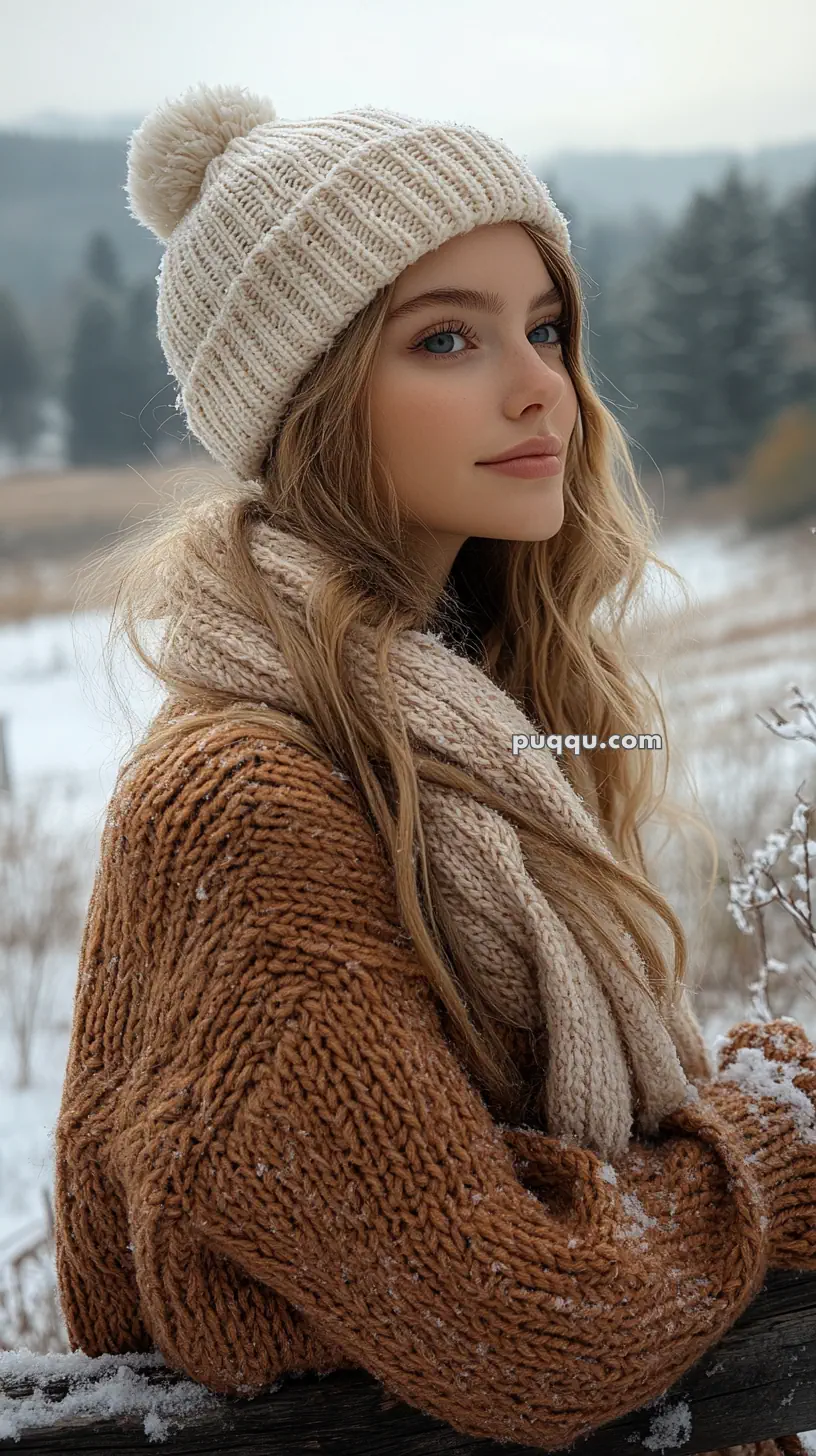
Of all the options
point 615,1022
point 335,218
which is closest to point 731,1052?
point 615,1022

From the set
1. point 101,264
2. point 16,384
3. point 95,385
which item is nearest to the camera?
point 95,385

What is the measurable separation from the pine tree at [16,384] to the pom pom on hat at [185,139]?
2800cm

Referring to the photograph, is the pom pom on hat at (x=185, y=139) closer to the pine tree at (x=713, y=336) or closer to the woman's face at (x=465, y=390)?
the woman's face at (x=465, y=390)

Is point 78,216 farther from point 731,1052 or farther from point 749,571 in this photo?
point 731,1052

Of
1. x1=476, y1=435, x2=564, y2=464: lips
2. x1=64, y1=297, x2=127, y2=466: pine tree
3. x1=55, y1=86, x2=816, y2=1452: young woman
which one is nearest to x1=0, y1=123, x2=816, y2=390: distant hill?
x1=64, y1=297, x2=127, y2=466: pine tree

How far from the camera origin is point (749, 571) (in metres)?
16.3

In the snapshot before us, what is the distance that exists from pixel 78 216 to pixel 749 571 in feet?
87.2

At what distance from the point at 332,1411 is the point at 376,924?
0.47 metres

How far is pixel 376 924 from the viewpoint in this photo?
1120 mm

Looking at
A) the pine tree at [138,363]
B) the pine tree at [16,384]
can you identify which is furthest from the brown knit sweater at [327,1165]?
the pine tree at [16,384]

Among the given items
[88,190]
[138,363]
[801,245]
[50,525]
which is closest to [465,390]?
[50,525]

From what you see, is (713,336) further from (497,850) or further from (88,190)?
(497,850)

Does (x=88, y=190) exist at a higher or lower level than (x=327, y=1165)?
higher

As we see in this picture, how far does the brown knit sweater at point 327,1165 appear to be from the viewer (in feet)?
3.42
